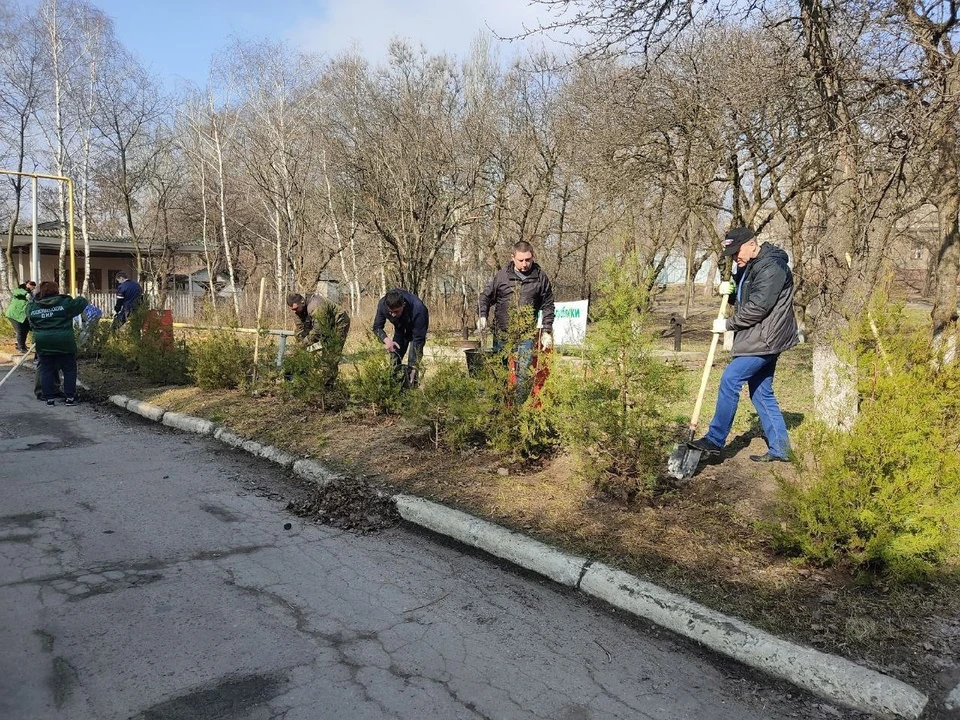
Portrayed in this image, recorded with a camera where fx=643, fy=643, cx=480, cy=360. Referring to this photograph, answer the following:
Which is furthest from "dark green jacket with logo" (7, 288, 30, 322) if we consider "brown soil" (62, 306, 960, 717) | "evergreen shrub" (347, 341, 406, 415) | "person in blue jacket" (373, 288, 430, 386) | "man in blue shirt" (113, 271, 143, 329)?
"evergreen shrub" (347, 341, 406, 415)

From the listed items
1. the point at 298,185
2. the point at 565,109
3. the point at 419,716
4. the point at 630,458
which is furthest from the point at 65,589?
the point at 298,185

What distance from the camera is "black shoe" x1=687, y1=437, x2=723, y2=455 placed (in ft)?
15.9

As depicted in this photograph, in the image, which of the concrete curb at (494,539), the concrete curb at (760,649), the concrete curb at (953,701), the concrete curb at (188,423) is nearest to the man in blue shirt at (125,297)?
the concrete curb at (188,423)

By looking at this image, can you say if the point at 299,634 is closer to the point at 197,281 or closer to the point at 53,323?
the point at 53,323

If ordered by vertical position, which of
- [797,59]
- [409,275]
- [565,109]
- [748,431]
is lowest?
[748,431]

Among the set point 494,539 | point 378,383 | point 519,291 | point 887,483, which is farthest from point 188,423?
point 887,483

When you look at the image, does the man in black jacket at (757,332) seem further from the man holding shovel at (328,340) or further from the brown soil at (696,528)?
the man holding shovel at (328,340)

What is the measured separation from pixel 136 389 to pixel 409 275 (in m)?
9.58

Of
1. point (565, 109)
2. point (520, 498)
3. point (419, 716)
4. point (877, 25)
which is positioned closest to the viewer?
point (419, 716)

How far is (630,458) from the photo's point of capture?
4.37m

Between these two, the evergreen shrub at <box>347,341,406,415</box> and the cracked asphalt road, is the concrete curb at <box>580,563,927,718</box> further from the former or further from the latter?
the evergreen shrub at <box>347,341,406,415</box>

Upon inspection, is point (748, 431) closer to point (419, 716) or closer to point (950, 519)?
point (950, 519)

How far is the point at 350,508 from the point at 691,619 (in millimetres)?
2605

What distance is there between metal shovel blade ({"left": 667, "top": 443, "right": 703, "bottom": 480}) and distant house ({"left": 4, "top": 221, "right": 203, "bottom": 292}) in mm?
31117
